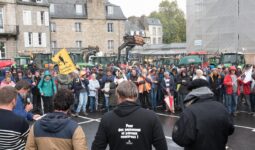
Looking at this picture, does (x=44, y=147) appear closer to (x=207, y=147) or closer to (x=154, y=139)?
(x=154, y=139)

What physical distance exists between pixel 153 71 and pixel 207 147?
11.0 meters

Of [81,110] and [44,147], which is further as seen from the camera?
[81,110]

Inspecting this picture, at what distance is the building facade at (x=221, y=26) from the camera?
28938mm

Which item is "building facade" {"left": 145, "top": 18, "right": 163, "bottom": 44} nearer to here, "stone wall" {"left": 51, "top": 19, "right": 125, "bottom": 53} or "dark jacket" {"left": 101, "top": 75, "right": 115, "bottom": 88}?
"stone wall" {"left": 51, "top": 19, "right": 125, "bottom": 53}

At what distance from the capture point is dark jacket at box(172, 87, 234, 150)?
155 inches

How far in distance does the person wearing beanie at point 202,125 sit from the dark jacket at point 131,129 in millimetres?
260

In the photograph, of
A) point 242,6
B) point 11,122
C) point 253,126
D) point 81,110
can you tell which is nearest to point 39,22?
point 242,6

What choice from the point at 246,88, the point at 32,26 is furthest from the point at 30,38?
the point at 246,88

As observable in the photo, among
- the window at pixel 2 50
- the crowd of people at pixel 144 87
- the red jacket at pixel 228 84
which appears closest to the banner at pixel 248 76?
the crowd of people at pixel 144 87

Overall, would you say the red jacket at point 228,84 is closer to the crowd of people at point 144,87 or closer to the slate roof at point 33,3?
the crowd of people at point 144,87

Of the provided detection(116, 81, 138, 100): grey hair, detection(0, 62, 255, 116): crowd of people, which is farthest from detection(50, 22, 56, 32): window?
detection(116, 81, 138, 100): grey hair

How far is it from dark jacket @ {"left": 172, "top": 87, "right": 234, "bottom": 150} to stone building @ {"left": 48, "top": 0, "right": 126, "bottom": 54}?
1847 inches

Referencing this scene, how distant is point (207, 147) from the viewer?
400cm

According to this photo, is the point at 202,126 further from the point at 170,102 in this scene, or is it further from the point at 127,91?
the point at 170,102
